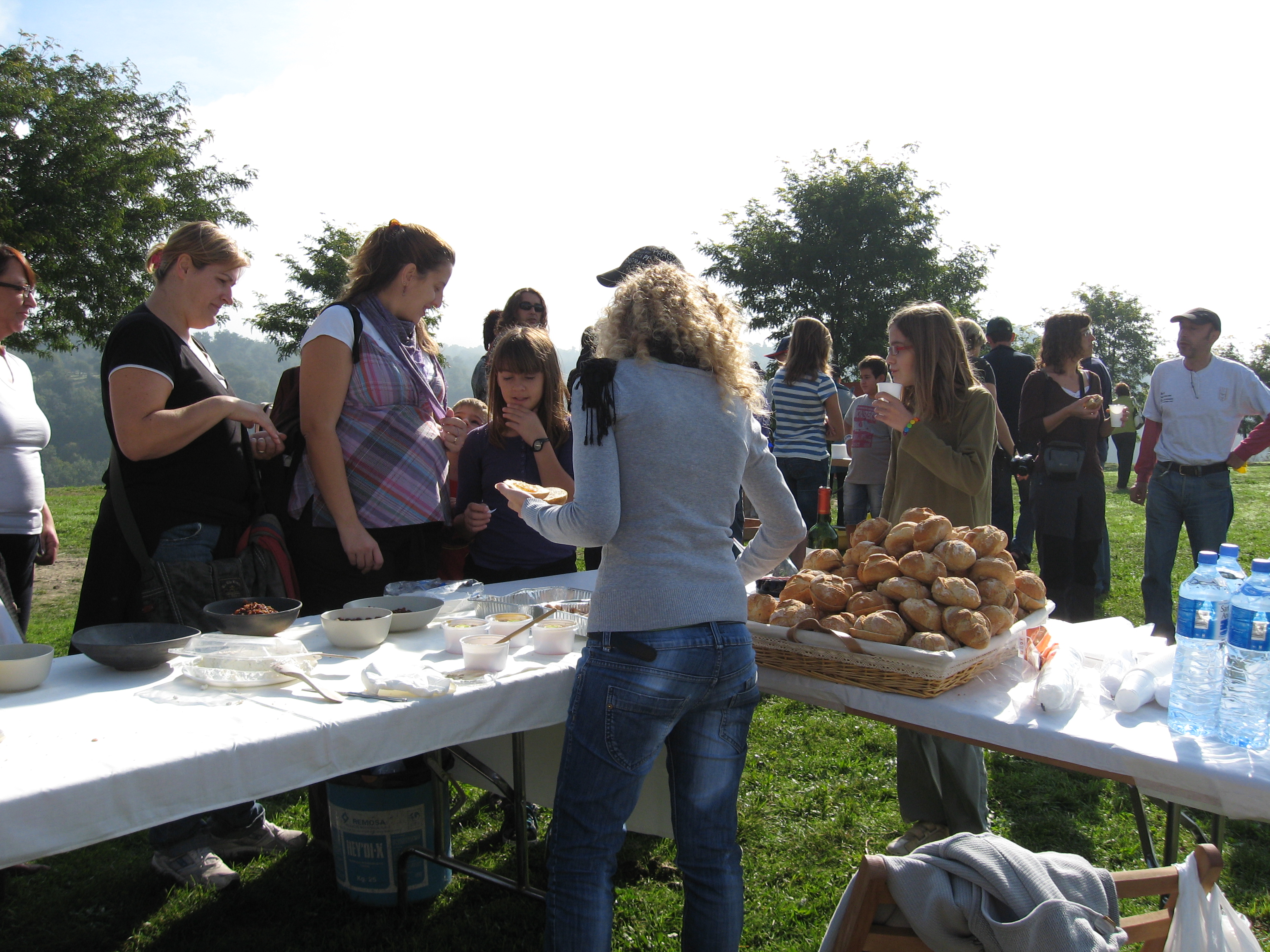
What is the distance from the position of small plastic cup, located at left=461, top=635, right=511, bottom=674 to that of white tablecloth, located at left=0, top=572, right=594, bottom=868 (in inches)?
2.0

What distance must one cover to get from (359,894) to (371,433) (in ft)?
4.36

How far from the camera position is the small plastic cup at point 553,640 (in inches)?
80.0

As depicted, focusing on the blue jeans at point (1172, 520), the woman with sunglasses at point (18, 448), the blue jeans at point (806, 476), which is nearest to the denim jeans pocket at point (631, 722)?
the woman with sunglasses at point (18, 448)

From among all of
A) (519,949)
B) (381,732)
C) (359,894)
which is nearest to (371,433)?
(381,732)

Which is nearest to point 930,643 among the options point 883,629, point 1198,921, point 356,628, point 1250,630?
point 883,629

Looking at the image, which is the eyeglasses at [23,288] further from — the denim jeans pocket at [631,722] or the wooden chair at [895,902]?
the wooden chair at [895,902]

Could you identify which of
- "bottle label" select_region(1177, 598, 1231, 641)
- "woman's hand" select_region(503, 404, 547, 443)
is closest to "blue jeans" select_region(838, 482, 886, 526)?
"woman's hand" select_region(503, 404, 547, 443)

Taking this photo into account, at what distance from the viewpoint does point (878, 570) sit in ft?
6.98

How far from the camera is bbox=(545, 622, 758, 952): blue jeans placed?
1601mm

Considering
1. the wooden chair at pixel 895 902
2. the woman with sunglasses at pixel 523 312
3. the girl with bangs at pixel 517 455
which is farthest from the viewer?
the woman with sunglasses at pixel 523 312

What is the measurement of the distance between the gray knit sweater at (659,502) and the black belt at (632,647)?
0.02 metres

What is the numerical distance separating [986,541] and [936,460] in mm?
567

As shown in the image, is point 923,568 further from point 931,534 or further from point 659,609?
point 659,609

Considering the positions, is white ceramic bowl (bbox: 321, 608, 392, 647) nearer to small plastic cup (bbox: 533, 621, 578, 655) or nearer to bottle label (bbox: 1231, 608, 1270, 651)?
small plastic cup (bbox: 533, 621, 578, 655)
